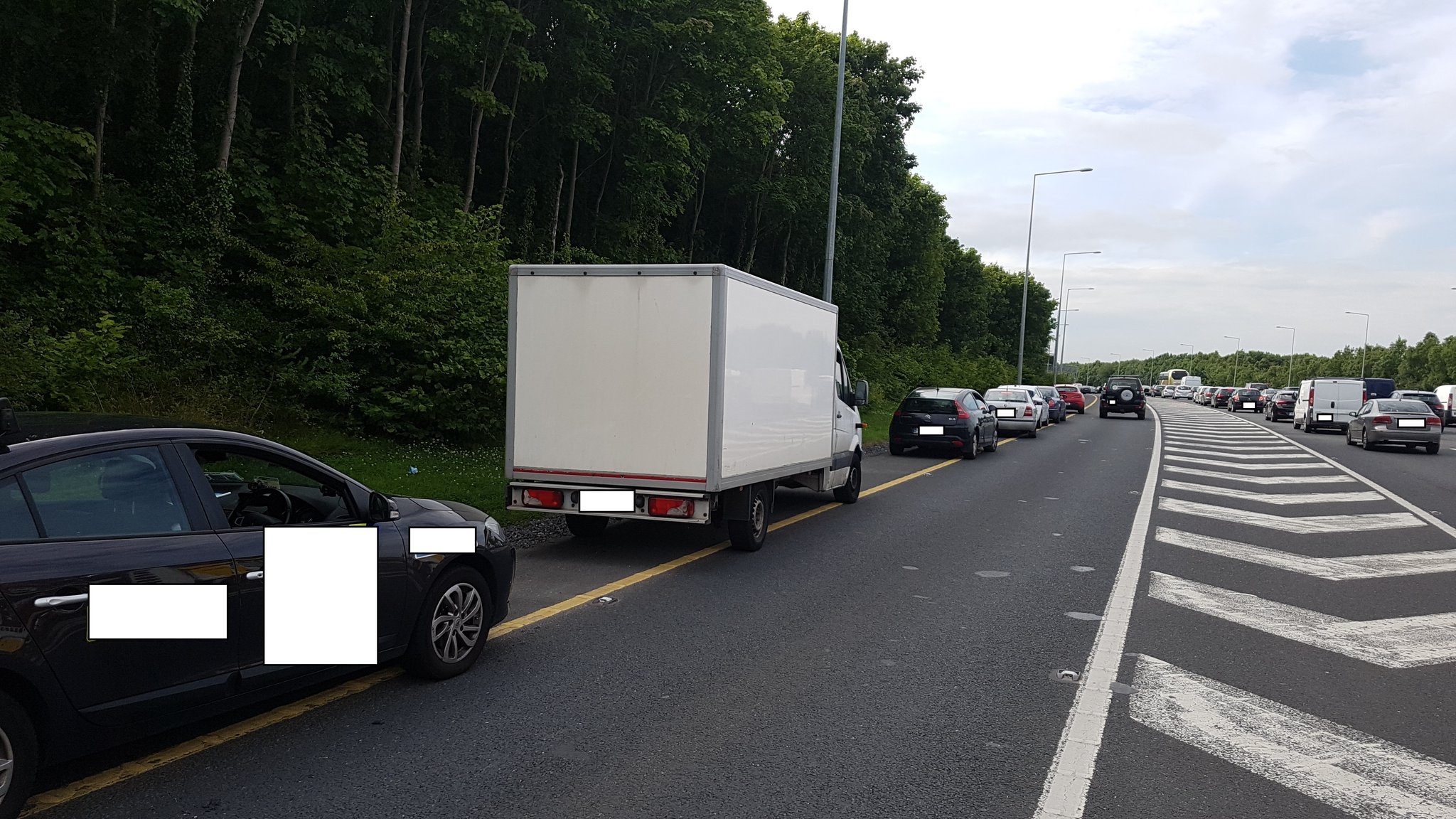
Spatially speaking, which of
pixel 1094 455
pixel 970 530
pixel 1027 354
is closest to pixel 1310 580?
pixel 970 530

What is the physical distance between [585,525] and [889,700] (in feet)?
16.8

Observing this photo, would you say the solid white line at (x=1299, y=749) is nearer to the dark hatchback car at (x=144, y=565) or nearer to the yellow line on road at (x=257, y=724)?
the yellow line on road at (x=257, y=724)

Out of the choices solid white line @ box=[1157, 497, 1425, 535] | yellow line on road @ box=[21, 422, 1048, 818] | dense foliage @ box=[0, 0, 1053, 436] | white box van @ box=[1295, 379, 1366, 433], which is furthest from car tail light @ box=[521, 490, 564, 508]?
white box van @ box=[1295, 379, 1366, 433]

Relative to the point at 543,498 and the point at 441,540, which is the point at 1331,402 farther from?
the point at 441,540

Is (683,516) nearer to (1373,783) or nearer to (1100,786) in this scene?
(1100,786)

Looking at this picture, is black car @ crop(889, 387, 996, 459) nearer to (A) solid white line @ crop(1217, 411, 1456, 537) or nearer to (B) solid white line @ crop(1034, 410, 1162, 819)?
(A) solid white line @ crop(1217, 411, 1456, 537)

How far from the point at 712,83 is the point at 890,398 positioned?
14.3 metres

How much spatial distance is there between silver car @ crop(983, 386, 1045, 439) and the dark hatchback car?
25.0m

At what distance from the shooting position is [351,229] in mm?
19953

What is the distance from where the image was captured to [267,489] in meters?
4.79

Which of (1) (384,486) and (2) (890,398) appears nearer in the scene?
(1) (384,486)

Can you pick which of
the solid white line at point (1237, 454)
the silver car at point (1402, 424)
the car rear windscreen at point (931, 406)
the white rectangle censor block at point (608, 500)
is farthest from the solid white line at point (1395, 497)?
the white rectangle censor block at point (608, 500)

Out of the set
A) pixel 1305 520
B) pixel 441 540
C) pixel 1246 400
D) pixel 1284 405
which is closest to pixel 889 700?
pixel 441 540

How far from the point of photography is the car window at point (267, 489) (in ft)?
14.5
